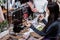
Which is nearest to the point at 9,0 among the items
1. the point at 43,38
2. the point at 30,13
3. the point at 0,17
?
the point at 0,17

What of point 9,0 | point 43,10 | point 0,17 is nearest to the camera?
point 0,17

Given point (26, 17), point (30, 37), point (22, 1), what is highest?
point (22, 1)

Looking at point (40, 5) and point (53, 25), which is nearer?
point (53, 25)

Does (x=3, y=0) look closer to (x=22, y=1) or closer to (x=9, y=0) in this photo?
(x=9, y=0)

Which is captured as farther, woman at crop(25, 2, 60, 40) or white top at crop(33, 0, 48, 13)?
white top at crop(33, 0, 48, 13)

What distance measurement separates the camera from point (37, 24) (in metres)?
2.67

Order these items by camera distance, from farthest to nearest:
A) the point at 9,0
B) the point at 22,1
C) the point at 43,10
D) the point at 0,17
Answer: the point at 43,10, the point at 22,1, the point at 9,0, the point at 0,17

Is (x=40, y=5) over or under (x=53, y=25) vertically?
over

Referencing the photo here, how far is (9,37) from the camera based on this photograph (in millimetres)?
2289

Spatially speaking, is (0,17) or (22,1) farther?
(22,1)

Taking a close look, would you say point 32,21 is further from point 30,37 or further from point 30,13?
point 30,37

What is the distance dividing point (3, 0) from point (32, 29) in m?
0.58

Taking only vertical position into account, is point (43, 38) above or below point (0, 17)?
below

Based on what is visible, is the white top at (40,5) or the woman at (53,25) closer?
the woman at (53,25)
